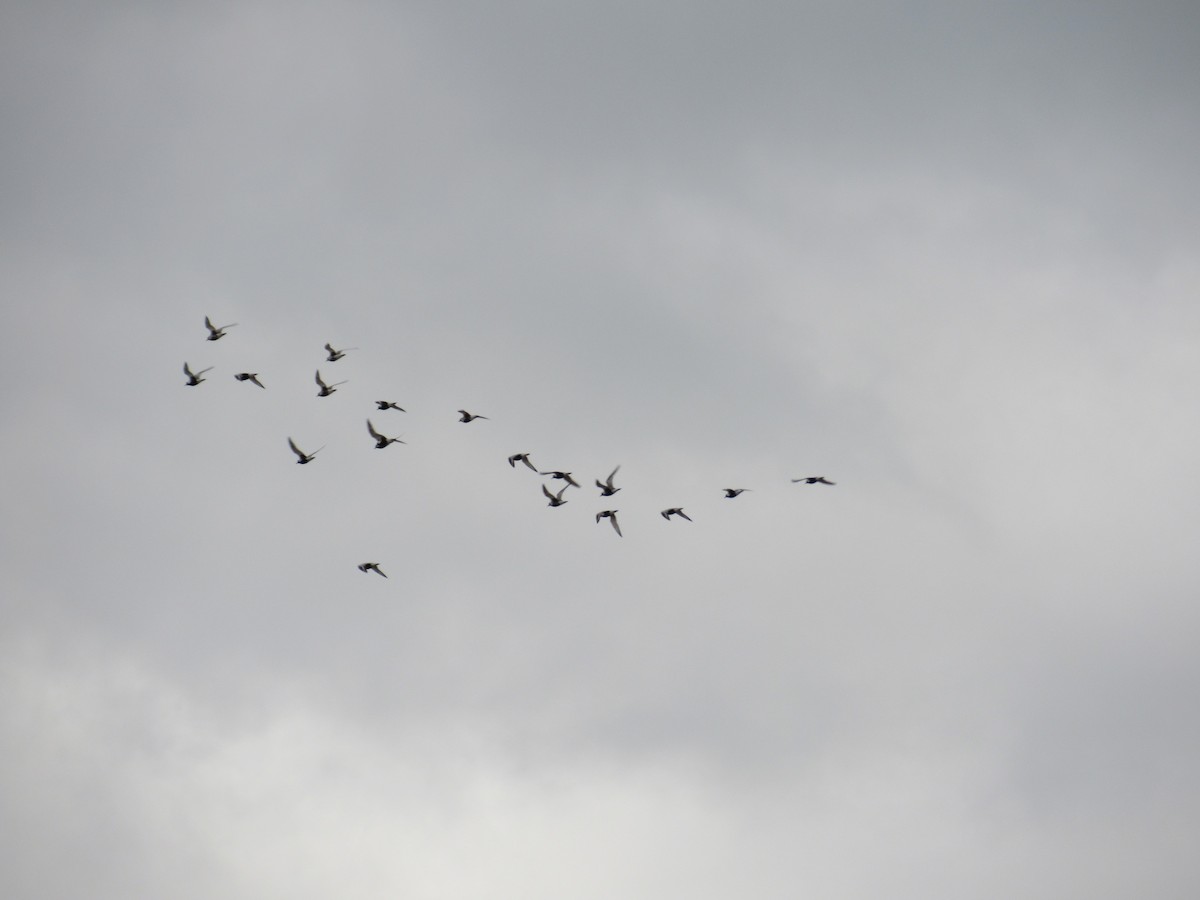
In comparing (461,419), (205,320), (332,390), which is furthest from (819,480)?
(205,320)

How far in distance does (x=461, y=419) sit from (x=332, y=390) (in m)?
13.3

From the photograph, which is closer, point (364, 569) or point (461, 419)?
point (364, 569)

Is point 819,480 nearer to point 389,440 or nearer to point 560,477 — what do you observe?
point 560,477

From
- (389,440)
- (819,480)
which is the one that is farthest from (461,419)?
(819,480)

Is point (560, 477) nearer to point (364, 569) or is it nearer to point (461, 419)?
point (461, 419)

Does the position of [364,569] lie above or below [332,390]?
below

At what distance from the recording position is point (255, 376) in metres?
152

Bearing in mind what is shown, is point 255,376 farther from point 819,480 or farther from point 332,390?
point 819,480

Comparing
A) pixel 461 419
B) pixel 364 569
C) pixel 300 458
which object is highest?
pixel 461 419

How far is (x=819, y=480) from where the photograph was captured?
148375 mm

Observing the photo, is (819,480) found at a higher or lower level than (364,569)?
higher

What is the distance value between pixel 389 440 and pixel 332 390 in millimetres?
7275

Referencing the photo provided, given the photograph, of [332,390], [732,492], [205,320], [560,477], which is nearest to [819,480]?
[732,492]

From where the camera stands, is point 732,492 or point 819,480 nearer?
point 819,480
